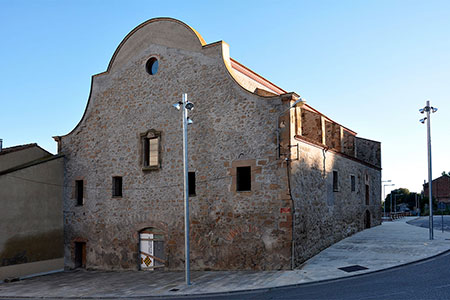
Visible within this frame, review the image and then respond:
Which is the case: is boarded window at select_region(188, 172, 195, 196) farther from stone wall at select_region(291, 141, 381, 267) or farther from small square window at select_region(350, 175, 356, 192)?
small square window at select_region(350, 175, 356, 192)

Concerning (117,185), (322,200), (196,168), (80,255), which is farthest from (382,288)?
(80,255)

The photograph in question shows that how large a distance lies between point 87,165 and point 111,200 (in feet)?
8.39

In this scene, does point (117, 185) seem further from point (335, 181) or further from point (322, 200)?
point (335, 181)

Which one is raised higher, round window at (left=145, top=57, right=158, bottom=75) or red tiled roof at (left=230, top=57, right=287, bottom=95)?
round window at (left=145, top=57, right=158, bottom=75)

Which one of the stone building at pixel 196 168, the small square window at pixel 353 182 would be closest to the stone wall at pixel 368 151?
the small square window at pixel 353 182

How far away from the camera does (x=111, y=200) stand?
19.4m

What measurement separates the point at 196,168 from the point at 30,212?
917 cm

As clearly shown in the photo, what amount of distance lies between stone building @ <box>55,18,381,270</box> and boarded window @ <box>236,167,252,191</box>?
4 centimetres

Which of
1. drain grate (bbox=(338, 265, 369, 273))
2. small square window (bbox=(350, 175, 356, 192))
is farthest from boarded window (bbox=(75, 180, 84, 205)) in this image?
small square window (bbox=(350, 175, 356, 192))

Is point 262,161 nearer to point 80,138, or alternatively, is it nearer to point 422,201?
point 80,138

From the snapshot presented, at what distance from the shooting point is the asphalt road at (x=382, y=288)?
9867mm

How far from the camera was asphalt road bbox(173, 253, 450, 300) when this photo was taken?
9.87m

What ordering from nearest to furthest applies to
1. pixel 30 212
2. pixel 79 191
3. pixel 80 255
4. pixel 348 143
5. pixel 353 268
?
1. pixel 353 268
2. pixel 30 212
3. pixel 80 255
4. pixel 79 191
5. pixel 348 143

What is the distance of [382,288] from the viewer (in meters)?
10.7
